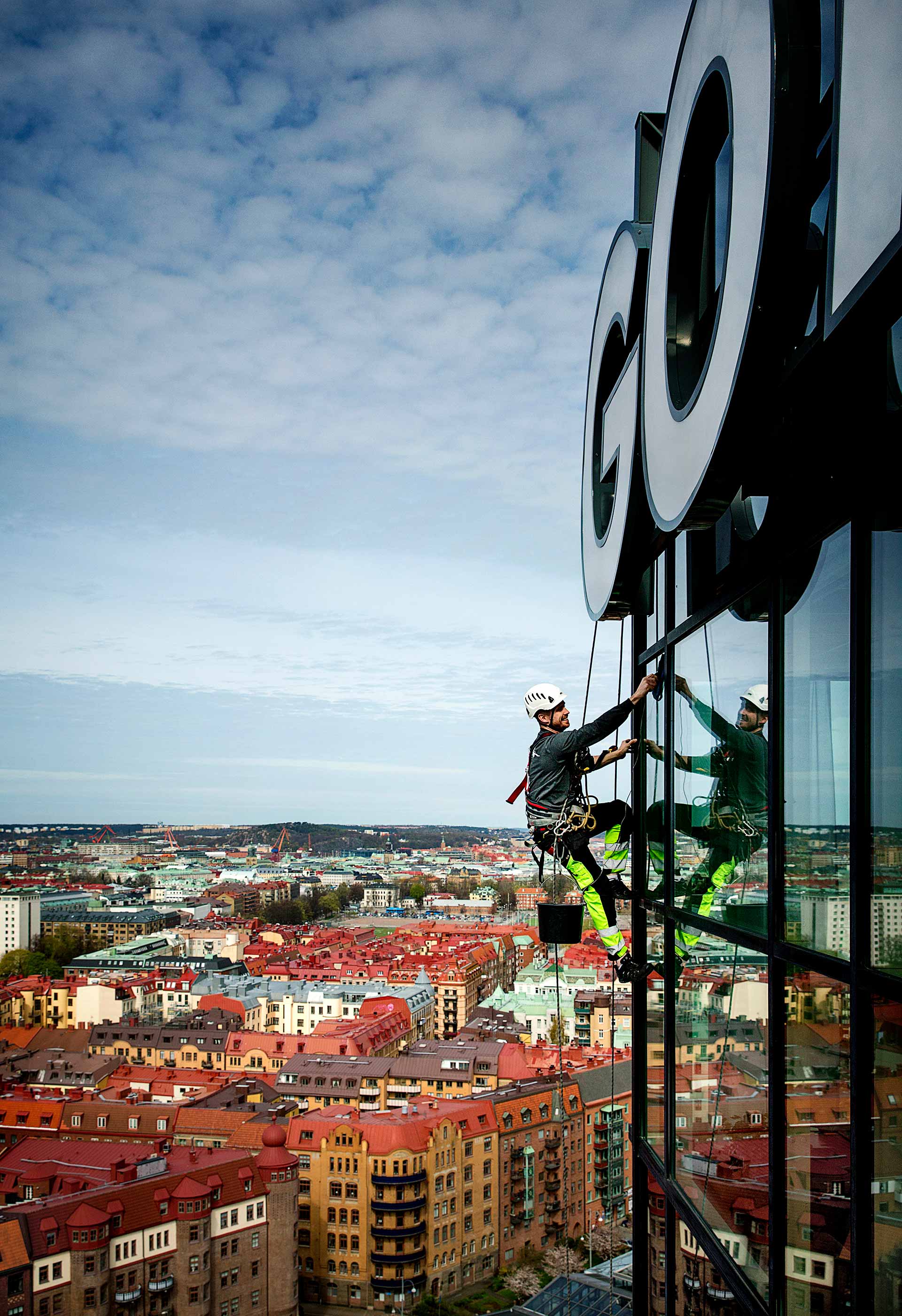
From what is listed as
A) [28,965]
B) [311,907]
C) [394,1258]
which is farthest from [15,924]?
[394,1258]

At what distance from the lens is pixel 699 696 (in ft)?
12.2

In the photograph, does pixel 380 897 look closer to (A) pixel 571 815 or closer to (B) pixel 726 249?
(A) pixel 571 815

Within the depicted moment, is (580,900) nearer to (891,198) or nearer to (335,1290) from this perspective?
A: (891,198)

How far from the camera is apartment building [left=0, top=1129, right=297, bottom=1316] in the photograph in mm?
20641

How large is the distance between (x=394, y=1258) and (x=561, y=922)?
79.6 feet

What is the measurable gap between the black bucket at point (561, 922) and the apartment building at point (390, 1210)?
2346 cm

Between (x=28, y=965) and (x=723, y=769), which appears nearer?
(x=723, y=769)

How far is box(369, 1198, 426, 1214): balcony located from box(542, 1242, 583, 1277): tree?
3906 mm

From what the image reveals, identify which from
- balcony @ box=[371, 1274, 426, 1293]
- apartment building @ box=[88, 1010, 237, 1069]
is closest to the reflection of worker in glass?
balcony @ box=[371, 1274, 426, 1293]

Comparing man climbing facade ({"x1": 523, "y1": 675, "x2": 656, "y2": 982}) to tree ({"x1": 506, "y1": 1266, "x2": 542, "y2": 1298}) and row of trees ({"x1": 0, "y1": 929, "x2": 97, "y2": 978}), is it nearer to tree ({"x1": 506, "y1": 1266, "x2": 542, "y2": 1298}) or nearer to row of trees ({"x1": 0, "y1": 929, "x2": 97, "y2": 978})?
tree ({"x1": 506, "y1": 1266, "x2": 542, "y2": 1298})

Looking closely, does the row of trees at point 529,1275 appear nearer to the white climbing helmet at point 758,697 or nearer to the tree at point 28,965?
the white climbing helmet at point 758,697

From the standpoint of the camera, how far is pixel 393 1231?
25.4 meters

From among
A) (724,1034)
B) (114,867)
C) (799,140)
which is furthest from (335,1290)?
(114,867)

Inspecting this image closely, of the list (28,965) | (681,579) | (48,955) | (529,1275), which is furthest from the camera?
(48,955)
